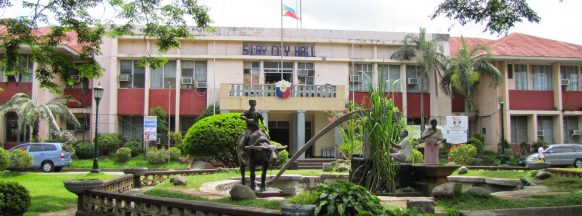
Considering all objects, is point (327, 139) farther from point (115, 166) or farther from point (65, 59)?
point (65, 59)

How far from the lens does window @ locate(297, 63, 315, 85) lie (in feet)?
109

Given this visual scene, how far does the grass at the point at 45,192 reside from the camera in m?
11.3

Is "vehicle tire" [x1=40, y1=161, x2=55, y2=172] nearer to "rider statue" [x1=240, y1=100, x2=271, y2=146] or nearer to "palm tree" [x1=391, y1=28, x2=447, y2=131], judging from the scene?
"rider statue" [x1=240, y1=100, x2=271, y2=146]

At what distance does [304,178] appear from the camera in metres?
15.3

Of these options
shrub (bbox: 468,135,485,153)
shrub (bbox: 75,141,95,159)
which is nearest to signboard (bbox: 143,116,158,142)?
shrub (bbox: 75,141,95,159)

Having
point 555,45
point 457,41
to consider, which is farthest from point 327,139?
point 555,45

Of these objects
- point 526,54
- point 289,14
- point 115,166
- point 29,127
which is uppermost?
point 289,14

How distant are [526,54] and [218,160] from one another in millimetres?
21668

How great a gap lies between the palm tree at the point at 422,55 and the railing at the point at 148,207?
26655mm

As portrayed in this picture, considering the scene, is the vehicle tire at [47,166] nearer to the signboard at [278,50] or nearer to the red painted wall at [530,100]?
the signboard at [278,50]

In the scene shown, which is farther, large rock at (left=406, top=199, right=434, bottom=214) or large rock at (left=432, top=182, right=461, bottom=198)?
large rock at (left=432, top=182, right=461, bottom=198)

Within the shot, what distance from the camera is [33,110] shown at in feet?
94.6

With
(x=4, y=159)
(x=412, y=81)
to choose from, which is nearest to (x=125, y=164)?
(x=4, y=159)

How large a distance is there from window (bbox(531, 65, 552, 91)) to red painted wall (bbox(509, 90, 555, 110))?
0.42 m
